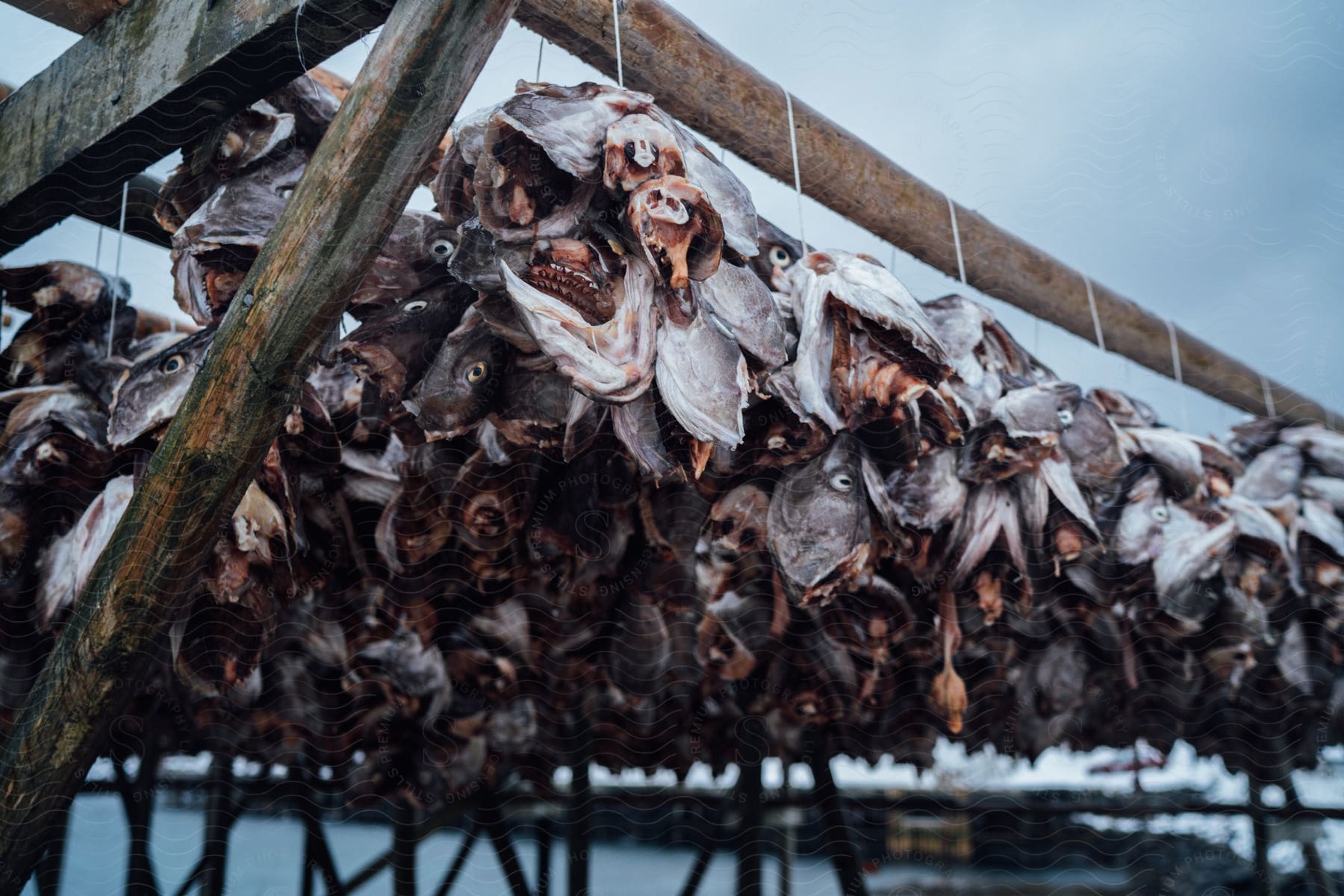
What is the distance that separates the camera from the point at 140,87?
3.04 ft

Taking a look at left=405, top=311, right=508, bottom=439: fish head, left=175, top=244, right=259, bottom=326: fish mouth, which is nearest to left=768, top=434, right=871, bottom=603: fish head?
left=405, top=311, right=508, bottom=439: fish head

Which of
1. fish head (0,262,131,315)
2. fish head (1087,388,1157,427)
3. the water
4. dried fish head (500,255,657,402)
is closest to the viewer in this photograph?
dried fish head (500,255,657,402)

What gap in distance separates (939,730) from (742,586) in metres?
1.03

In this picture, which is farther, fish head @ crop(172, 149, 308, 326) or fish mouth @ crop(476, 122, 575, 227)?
fish head @ crop(172, 149, 308, 326)

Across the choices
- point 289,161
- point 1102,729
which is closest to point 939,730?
point 1102,729

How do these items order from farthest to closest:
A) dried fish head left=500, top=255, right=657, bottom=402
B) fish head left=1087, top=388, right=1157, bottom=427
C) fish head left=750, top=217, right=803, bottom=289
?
1. fish head left=1087, top=388, right=1157, bottom=427
2. fish head left=750, top=217, right=803, bottom=289
3. dried fish head left=500, top=255, right=657, bottom=402

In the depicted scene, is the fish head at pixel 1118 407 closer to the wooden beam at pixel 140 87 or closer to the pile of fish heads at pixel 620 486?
the pile of fish heads at pixel 620 486

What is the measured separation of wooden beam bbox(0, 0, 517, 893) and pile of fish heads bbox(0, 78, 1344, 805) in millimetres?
51

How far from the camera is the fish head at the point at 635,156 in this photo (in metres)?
0.67

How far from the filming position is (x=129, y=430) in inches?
34.6

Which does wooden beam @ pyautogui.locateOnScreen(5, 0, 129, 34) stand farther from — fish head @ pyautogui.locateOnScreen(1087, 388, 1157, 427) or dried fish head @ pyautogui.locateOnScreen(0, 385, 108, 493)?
fish head @ pyautogui.locateOnScreen(1087, 388, 1157, 427)

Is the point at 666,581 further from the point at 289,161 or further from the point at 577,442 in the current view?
the point at 289,161

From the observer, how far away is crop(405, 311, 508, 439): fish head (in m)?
0.83

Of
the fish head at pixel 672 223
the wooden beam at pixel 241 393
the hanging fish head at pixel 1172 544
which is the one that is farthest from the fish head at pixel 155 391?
the hanging fish head at pixel 1172 544
